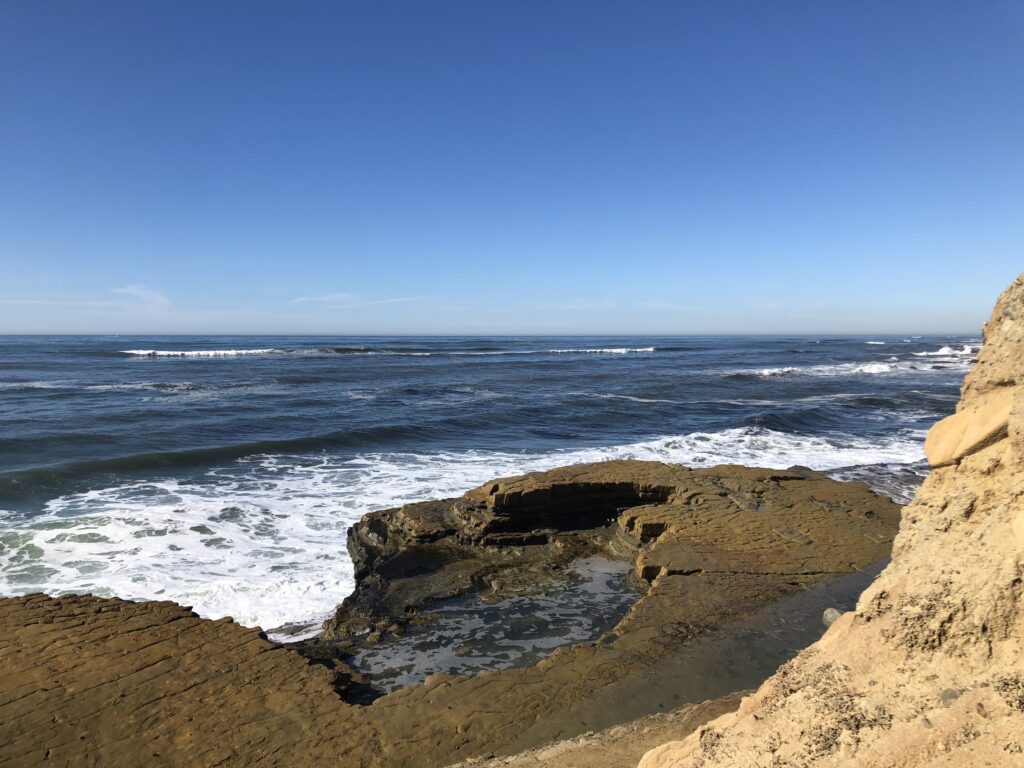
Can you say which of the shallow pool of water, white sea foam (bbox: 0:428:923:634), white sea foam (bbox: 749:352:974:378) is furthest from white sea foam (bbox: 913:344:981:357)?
the shallow pool of water

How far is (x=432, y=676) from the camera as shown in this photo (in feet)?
14.5

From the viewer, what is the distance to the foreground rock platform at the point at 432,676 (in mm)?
3666

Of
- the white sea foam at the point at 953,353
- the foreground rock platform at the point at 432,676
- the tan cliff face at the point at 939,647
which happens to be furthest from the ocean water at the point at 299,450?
the white sea foam at the point at 953,353

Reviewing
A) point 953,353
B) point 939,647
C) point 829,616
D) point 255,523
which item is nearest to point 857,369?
point 953,353

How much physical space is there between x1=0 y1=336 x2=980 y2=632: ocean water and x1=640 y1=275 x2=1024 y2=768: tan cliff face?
499 centimetres

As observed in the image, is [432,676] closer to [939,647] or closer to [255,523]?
[939,647]

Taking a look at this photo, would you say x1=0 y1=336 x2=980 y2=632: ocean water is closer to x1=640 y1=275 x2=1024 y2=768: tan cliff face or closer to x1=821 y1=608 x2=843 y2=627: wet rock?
x1=640 y1=275 x2=1024 y2=768: tan cliff face

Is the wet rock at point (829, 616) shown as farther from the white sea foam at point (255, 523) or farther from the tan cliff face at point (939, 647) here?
the white sea foam at point (255, 523)

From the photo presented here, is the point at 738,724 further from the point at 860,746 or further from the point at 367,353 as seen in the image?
the point at 367,353

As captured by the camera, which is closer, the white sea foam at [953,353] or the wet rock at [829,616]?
the wet rock at [829,616]

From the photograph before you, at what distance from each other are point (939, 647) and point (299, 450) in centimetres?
1411

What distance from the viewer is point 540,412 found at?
20.0 metres

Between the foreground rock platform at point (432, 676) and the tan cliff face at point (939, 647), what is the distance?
1785 mm

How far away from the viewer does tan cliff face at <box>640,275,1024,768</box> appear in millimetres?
1893
